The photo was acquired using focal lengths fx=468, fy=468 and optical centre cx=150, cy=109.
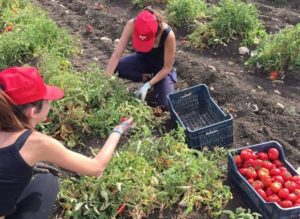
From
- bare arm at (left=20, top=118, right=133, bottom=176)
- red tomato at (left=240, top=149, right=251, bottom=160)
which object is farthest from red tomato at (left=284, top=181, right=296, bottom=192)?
bare arm at (left=20, top=118, right=133, bottom=176)

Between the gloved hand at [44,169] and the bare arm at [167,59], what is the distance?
4.52 feet

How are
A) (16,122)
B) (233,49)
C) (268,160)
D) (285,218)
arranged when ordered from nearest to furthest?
(16,122) < (285,218) < (268,160) < (233,49)

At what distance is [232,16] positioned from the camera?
18.7ft

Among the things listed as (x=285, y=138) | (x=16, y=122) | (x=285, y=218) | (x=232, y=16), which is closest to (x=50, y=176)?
(x=16, y=122)

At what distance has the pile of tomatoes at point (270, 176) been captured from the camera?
130 inches

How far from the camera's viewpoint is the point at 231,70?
5.32m

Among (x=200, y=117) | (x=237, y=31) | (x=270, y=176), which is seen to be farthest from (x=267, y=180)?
(x=237, y=31)

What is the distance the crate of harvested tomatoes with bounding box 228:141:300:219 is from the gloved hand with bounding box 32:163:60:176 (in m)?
1.37

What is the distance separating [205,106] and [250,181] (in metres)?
1.29

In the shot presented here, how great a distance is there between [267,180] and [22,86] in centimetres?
187

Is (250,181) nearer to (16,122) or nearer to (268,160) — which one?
(268,160)

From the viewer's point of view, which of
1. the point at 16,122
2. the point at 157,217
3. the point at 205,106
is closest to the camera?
the point at 16,122

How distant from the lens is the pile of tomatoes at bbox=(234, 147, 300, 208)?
329 cm

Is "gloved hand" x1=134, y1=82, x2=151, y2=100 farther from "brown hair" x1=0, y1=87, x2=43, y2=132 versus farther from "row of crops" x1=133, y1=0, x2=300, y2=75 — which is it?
"brown hair" x1=0, y1=87, x2=43, y2=132
